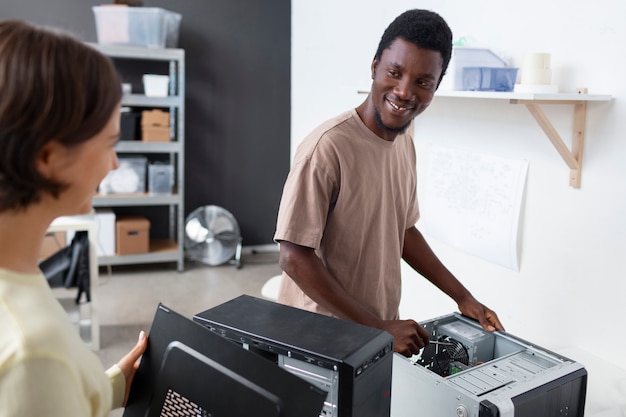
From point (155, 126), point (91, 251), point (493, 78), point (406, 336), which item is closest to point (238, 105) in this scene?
point (155, 126)

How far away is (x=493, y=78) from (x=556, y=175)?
0.39m

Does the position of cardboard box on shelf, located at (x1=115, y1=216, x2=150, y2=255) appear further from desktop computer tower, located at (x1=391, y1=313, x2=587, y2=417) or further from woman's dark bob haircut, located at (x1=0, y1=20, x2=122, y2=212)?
woman's dark bob haircut, located at (x1=0, y1=20, x2=122, y2=212)

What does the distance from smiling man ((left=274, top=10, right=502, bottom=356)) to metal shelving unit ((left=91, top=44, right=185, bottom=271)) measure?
3.15 m

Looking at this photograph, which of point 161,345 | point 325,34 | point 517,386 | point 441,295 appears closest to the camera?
point 161,345

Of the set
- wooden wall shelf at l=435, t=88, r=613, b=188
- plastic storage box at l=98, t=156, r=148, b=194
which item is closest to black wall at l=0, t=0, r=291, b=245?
plastic storage box at l=98, t=156, r=148, b=194

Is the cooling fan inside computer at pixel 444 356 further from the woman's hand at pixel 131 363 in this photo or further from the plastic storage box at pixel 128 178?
the plastic storage box at pixel 128 178

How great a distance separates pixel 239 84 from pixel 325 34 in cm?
114

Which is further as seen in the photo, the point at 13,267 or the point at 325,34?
the point at 325,34

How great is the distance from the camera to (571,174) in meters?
2.03

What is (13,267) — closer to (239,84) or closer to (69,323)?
(69,323)

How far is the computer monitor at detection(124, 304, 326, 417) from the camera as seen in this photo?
0.80m

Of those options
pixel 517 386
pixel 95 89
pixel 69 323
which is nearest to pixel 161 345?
pixel 69 323

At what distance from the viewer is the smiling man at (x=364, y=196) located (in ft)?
4.48

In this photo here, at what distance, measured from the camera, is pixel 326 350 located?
3.10 feet
